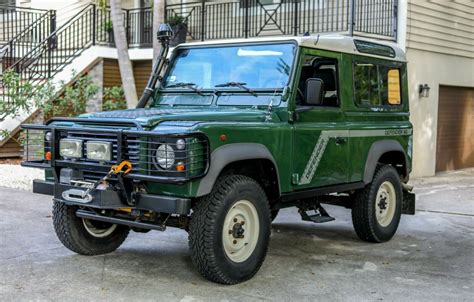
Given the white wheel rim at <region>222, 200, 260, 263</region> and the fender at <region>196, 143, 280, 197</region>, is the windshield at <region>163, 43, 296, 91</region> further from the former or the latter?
the white wheel rim at <region>222, 200, 260, 263</region>

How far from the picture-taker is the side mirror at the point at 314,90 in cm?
579

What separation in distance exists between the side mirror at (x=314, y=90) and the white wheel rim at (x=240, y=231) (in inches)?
47.1

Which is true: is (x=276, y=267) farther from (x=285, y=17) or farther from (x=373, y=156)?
(x=285, y=17)

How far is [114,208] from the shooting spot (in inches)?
199

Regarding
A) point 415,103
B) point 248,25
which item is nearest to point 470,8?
point 415,103

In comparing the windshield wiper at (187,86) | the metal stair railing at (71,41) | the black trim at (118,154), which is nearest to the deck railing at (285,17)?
the metal stair railing at (71,41)

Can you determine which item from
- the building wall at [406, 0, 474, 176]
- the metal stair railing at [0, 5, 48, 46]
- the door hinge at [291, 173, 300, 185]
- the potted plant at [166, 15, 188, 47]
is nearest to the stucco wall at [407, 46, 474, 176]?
the building wall at [406, 0, 474, 176]

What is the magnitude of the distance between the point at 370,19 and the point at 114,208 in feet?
29.9

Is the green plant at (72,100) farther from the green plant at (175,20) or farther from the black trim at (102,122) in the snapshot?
the black trim at (102,122)

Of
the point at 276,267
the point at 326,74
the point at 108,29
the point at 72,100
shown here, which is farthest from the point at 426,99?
the point at 276,267

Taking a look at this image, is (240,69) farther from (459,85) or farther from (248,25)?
(459,85)

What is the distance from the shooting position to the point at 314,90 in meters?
5.80

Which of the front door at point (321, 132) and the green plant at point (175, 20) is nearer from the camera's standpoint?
the front door at point (321, 132)

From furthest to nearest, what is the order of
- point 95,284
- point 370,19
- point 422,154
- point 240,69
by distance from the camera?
point 422,154 → point 370,19 → point 240,69 → point 95,284
